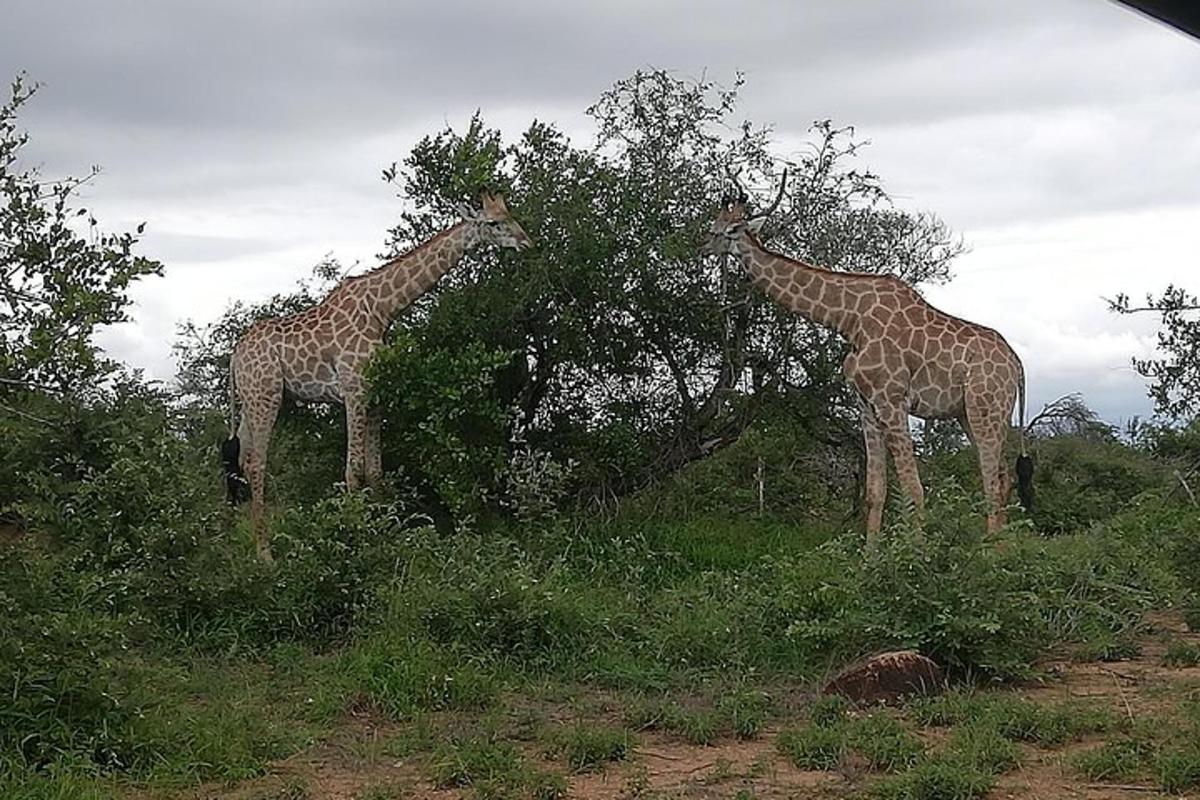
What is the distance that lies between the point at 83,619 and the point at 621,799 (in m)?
2.32

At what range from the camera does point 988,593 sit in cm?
691

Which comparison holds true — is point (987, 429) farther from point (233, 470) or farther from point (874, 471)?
point (233, 470)

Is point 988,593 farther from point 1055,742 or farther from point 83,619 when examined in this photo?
point 83,619

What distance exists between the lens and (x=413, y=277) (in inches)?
396

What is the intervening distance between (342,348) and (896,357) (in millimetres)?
3740

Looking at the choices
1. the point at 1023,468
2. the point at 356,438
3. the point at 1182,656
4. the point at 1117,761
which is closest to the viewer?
the point at 1117,761

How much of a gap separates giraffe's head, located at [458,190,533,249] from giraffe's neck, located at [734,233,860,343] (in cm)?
155

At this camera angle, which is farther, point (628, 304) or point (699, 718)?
point (628, 304)

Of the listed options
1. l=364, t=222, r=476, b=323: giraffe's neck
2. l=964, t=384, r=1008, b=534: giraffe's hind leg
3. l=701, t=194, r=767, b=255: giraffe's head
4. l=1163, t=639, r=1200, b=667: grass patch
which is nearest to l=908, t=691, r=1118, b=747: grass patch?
l=1163, t=639, r=1200, b=667: grass patch

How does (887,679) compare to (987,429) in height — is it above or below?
below

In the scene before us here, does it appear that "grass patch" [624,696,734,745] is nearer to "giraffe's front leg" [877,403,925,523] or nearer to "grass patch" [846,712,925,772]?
"grass patch" [846,712,925,772]

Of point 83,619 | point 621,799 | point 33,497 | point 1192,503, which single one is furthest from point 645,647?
point 1192,503

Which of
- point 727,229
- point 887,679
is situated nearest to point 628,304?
point 727,229

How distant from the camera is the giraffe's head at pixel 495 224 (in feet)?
32.2
